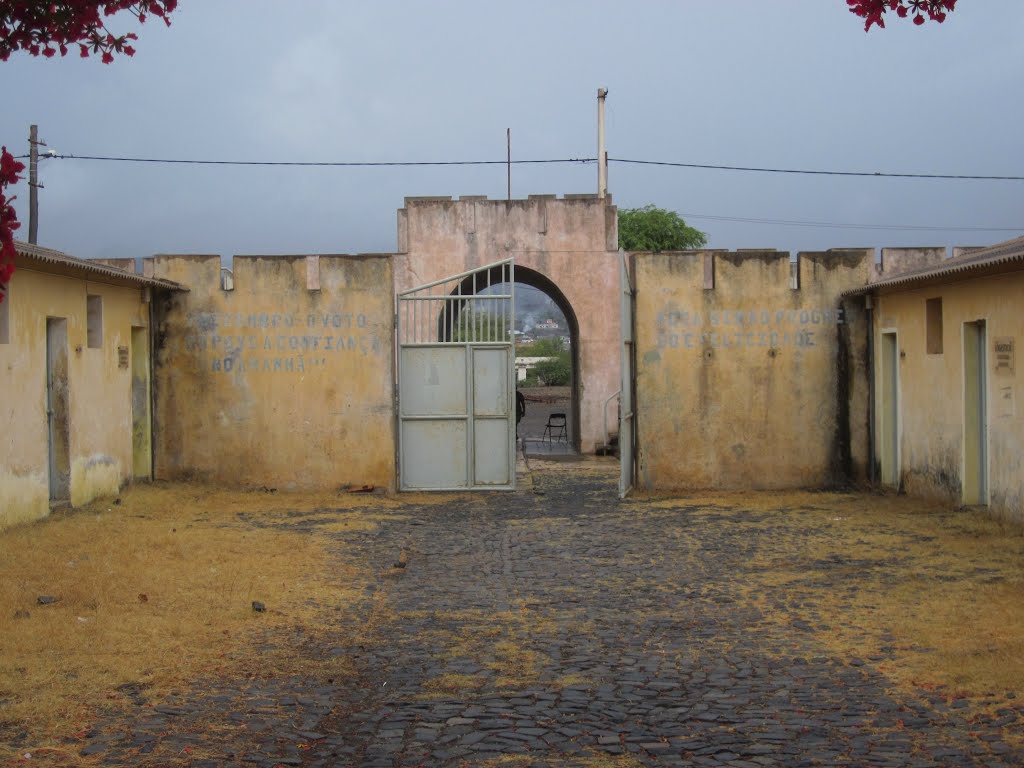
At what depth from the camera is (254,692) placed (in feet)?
22.2

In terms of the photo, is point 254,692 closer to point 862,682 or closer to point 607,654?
point 607,654

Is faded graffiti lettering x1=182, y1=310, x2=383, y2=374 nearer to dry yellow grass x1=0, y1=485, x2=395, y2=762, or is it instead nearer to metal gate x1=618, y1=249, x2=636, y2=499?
dry yellow grass x1=0, y1=485, x2=395, y2=762

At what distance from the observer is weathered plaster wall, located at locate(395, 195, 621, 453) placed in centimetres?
2214

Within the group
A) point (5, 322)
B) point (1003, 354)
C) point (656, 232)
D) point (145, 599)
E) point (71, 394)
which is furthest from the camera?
point (656, 232)

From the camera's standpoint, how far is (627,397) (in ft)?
53.5

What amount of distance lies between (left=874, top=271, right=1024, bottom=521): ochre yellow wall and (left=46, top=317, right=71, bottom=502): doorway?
35.8 ft

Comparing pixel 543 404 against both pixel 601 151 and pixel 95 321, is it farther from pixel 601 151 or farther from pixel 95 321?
pixel 95 321

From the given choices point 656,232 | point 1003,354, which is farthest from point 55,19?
point 656,232

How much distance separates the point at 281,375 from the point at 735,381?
22.2 feet

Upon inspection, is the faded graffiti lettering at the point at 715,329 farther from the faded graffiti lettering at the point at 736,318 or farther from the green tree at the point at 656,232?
the green tree at the point at 656,232

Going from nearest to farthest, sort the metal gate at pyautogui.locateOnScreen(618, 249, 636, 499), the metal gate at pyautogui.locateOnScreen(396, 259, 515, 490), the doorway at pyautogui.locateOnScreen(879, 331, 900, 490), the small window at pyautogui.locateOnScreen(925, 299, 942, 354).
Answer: the small window at pyautogui.locateOnScreen(925, 299, 942, 354) < the metal gate at pyautogui.locateOnScreen(618, 249, 636, 499) < the doorway at pyautogui.locateOnScreen(879, 331, 900, 490) < the metal gate at pyautogui.locateOnScreen(396, 259, 515, 490)

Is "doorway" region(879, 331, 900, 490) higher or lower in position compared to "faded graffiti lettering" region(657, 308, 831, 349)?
lower

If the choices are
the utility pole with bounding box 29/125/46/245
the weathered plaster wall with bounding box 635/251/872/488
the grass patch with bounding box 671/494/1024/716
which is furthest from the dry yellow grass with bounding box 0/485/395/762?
the utility pole with bounding box 29/125/46/245

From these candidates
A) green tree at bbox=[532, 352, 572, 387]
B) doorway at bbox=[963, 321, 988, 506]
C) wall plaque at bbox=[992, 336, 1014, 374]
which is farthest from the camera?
green tree at bbox=[532, 352, 572, 387]
